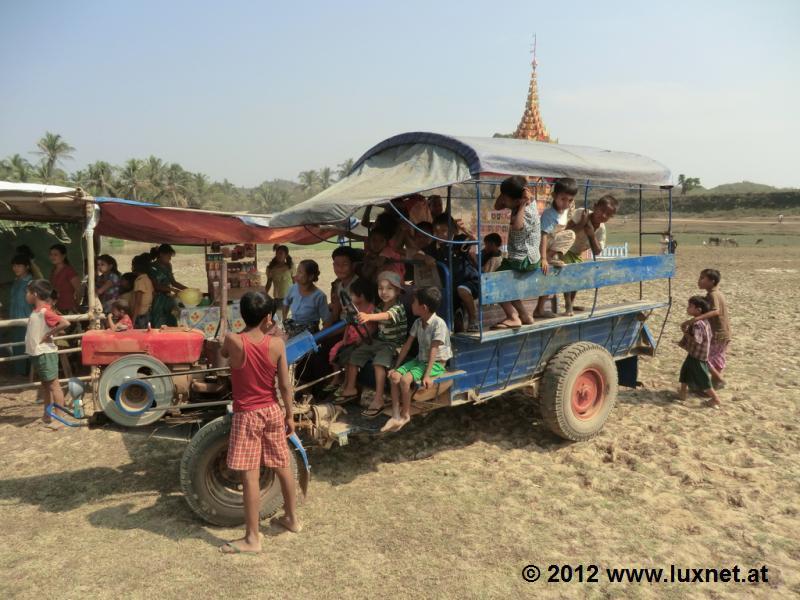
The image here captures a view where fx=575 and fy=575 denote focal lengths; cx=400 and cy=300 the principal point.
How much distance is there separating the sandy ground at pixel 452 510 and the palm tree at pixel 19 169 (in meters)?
43.7

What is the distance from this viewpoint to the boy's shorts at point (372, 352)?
14.2ft

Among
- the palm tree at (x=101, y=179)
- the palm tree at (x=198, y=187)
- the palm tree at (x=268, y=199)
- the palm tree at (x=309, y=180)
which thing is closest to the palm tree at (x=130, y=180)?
the palm tree at (x=101, y=179)

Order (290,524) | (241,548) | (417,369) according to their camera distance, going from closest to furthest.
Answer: (241,548)
(290,524)
(417,369)

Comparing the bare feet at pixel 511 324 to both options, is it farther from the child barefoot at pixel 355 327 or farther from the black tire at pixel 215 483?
the black tire at pixel 215 483

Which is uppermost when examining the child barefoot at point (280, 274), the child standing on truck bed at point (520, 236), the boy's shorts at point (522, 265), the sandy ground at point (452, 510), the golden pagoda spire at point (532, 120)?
the golden pagoda spire at point (532, 120)

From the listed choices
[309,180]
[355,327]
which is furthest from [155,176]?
[355,327]

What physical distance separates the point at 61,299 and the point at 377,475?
499 cm

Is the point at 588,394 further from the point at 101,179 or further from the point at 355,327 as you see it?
the point at 101,179

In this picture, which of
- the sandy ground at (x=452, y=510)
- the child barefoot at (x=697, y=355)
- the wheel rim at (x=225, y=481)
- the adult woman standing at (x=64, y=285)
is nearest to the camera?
the sandy ground at (x=452, y=510)

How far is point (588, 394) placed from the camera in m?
5.26

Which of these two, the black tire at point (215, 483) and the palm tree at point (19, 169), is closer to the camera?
the black tire at point (215, 483)

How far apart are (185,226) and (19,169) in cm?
4543

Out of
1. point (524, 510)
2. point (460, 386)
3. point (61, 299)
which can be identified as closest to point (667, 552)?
point (524, 510)

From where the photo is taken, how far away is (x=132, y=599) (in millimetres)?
3012
